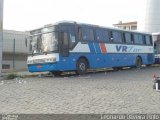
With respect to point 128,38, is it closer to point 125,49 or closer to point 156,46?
point 125,49

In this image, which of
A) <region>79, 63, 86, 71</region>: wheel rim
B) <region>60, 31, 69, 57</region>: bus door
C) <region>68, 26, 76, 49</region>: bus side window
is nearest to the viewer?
<region>60, 31, 69, 57</region>: bus door

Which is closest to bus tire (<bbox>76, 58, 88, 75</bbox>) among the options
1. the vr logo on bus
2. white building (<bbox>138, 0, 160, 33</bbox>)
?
the vr logo on bus

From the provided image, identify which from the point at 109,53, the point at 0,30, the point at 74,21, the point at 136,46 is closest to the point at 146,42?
the point at 136,46

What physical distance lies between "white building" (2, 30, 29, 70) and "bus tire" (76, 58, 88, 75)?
36.7 feet

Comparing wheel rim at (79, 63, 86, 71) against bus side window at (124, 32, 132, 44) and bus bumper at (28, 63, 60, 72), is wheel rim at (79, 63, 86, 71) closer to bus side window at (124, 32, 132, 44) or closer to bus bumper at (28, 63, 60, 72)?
bus bumper at (28, 63, 60, 72)

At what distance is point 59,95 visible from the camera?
11789mm

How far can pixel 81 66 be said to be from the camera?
22031 millimetres

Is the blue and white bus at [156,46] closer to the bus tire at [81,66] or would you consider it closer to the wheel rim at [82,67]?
the bus tire at [81,66]

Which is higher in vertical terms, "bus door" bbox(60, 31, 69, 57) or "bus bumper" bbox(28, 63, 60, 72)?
"bus door" bbox(60, 31, 69, 57)

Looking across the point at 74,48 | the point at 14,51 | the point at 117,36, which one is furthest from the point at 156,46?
the point at 74,48

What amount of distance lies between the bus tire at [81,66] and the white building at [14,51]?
11.2 metres

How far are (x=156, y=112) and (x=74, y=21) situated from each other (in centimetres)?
1401

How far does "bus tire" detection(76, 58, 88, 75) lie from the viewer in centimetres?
2188

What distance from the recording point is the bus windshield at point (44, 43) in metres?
20.8
